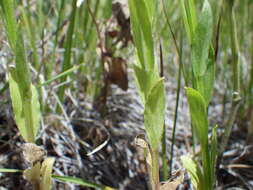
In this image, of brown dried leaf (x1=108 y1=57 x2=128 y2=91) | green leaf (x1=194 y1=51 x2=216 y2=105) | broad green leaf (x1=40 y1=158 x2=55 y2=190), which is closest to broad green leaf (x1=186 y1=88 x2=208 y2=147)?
green leaf (x1=194 y1=51 x2=216 y2=105)

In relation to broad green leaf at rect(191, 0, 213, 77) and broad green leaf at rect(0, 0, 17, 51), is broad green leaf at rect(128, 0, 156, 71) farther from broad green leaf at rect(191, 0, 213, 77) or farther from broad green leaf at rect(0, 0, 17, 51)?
broad green leaf at rect(0, 0, 17, 51)

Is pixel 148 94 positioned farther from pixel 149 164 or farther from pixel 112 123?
pixel 112 123

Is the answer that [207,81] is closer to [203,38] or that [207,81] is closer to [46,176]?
[203,38]


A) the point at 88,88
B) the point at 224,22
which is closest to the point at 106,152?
the point at 88,88

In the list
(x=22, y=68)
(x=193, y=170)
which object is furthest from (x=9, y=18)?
(x=193, y=170)

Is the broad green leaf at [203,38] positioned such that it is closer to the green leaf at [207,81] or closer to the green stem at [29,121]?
the green leaf at [207,81]

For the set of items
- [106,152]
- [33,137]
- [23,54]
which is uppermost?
[23,54]
